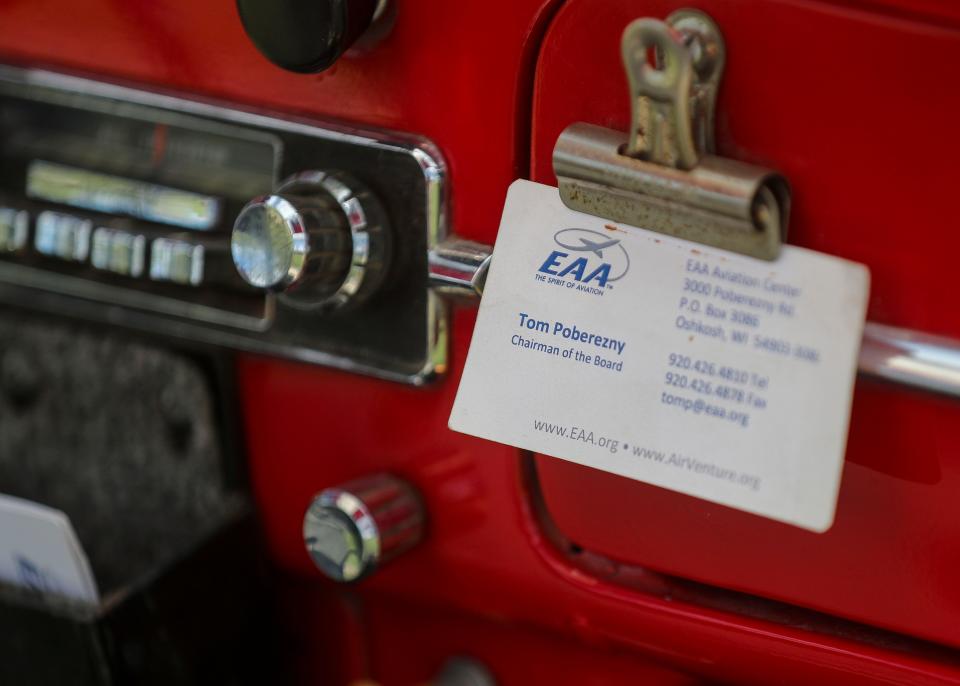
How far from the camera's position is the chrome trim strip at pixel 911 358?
0.45 metres

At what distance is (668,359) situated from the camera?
1.51 feet

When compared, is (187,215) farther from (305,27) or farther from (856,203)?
(856,203)

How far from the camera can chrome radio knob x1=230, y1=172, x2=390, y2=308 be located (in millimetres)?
529

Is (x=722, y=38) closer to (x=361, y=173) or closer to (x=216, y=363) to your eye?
(x=361, y=173)

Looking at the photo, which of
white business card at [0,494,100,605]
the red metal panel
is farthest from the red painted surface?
white business card at [0,494,100,605]

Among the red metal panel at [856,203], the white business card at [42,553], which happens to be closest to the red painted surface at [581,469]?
the red metal panel at [856,203]

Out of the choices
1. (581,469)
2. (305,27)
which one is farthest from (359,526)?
(305,27)

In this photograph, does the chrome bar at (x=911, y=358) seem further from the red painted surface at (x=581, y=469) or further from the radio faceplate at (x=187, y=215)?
the radio faceplate at (x=187, y=215)

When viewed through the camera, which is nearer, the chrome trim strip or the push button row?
the chrome trim strip

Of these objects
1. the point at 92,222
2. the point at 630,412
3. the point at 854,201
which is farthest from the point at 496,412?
the point at 92,222

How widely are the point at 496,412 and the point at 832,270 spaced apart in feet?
0.49

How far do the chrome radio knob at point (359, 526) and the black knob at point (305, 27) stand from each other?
0.70 ft

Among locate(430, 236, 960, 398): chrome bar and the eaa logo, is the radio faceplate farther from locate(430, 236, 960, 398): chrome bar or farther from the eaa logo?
locate(430, 236, 960, 398): chrome bar

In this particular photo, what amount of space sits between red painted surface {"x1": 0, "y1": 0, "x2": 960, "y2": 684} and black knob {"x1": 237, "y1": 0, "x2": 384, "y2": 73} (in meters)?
0.03
